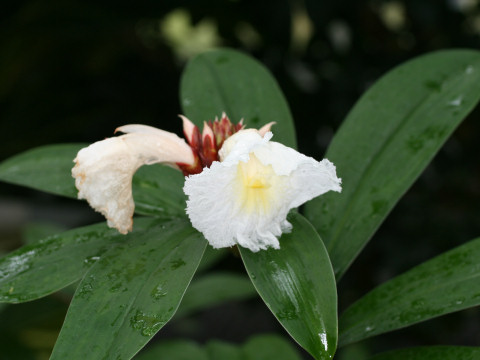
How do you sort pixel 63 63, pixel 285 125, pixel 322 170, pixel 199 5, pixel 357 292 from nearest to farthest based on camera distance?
pixel 322 170 → pixel 285 125 → pixel 199 5 → pixel 357 292 → pixel 63 63

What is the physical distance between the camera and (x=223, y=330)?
107 inches

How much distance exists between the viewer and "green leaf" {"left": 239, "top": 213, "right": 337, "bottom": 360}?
1.77 ft

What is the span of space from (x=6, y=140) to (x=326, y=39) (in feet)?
4.03

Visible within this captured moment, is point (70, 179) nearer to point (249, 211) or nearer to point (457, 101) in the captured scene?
point (249, 211)

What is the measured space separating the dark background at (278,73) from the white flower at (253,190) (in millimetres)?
1031

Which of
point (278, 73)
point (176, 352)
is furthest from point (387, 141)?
point (278, 73)

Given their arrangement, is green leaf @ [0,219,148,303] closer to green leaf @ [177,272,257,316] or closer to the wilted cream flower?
the wilted cream flower

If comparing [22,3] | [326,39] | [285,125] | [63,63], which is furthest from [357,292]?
[22,3]

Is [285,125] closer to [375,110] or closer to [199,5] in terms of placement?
[375,110]

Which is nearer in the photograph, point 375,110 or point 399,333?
point 375,110

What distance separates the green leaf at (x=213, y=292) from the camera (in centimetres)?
122

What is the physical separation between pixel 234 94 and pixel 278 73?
3.28 feet

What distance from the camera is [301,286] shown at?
0.58 m

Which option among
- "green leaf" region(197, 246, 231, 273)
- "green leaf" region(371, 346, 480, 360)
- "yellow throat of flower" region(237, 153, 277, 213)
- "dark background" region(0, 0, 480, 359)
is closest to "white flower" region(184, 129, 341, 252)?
"yellow throat of flower" region(237, 153, 277, 213)
